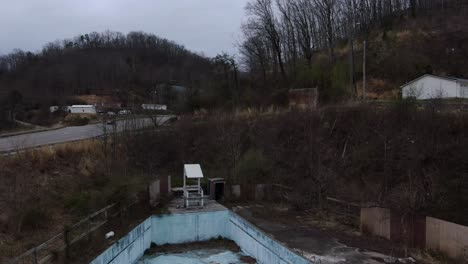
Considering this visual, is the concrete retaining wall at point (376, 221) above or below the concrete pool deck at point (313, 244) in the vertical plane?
above

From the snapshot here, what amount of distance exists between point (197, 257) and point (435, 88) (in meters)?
27.0

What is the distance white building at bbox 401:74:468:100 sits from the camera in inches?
1261

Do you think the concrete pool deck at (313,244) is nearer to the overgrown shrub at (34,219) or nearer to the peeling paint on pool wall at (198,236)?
the peeling paint on pool wall at (198,236)

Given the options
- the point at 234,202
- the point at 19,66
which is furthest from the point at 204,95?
the point at 19,66

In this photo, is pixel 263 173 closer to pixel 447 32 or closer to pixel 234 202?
pixel 234 202

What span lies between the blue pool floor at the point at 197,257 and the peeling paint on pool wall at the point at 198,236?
396 mm

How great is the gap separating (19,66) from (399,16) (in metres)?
82.9

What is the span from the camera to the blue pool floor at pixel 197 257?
1286 centimetres

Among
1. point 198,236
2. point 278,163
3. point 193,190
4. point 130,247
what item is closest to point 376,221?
point 198,236

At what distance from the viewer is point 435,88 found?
1292 inches

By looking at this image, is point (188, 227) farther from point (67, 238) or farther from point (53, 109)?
point (53, 109)

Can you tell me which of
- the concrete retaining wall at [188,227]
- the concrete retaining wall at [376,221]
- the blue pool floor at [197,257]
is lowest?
the blue pool floor at [197,257]

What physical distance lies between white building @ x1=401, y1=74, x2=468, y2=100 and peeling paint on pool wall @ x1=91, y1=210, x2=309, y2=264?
880 inches

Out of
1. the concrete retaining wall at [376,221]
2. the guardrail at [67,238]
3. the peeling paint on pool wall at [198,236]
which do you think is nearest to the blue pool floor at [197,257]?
the peeling paint on pool wall at [198,236]
